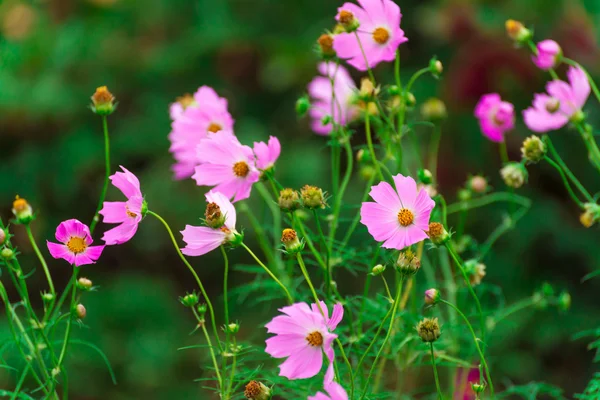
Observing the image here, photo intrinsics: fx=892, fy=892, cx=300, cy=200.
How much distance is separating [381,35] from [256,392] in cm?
23

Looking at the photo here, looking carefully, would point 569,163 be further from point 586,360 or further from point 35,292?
point 35,292

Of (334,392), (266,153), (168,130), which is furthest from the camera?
(168,130)

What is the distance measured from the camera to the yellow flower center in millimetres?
A: 423

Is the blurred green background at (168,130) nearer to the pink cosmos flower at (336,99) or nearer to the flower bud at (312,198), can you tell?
the pink cosmos flower at (336,99)

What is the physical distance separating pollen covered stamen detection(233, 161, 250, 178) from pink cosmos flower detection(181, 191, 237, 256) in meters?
0.04

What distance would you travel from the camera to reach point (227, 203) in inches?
17.4

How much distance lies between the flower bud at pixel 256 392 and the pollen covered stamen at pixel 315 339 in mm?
29

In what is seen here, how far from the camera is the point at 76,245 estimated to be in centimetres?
42

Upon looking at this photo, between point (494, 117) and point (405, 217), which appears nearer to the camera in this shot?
point (405, 217)

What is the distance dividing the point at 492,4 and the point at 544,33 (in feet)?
0.39

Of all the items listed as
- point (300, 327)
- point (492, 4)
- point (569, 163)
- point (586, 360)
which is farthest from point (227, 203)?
point (492, 4)

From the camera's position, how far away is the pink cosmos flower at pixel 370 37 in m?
0.51

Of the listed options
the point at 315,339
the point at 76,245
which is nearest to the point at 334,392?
the point at 315,339

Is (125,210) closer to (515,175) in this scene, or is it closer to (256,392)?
(256,392)
